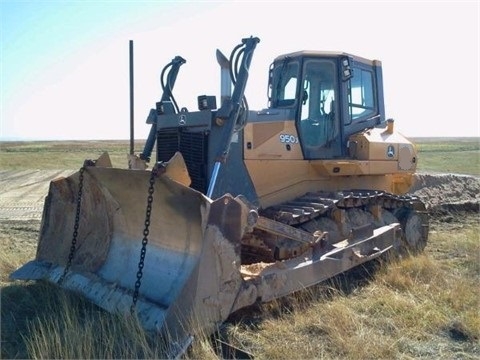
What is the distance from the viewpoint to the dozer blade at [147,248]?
190 inches

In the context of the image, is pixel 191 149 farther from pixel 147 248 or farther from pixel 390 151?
pixel 390 151

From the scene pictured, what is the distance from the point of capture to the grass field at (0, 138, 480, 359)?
4609mm

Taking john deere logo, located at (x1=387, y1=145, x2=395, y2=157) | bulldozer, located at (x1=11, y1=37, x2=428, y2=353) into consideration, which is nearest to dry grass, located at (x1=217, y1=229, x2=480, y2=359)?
bulldozer, located at (x1=11, y1=37, x2=428, y2=353)

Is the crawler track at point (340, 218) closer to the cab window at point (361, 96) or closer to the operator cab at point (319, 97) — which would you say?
the operator cab at point (319, 97)

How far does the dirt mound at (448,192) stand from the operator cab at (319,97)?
19.4 ft

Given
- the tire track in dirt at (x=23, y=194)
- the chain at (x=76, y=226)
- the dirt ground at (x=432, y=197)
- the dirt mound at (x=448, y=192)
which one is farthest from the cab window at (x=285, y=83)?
the tire track in dirt at (x=23, y=194)

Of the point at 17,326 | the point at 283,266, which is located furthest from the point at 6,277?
the point at 283,266

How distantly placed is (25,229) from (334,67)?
21.9 feet

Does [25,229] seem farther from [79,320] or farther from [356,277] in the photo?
[356,277]

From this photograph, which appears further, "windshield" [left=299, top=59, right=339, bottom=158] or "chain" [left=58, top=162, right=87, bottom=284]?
"windshield" [left=299, top=59, right=339, bottom=158]

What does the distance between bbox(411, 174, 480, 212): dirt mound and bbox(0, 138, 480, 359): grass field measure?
19.8ft

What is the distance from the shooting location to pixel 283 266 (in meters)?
5.66

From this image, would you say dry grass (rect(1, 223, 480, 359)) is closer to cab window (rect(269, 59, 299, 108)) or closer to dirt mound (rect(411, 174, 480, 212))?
cab window (rect(269, 59, 299, 108))

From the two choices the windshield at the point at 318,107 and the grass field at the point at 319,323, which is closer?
the grass field at the point at 319,323
